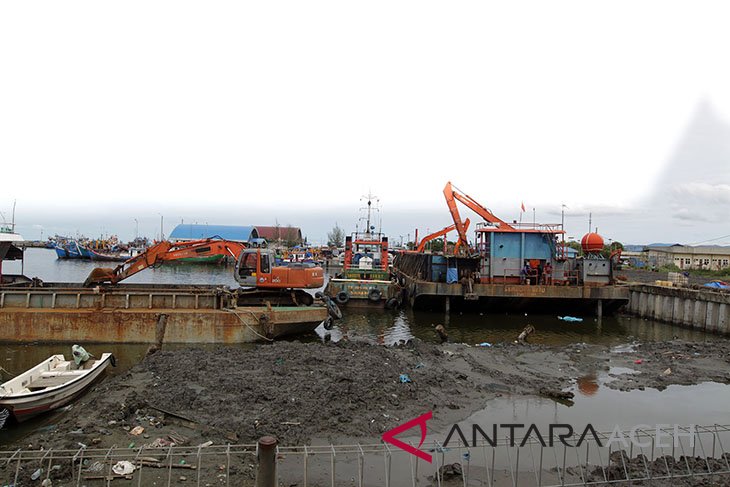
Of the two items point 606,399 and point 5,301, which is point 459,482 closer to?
point 606,399

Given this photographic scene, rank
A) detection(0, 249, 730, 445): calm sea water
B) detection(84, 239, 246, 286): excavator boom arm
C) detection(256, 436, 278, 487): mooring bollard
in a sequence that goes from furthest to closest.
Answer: detection(84, 239, 246, 286): excavator boom arm < detection(0, 249, 730, 445): calm sea water < detection(256, 436, 278, 487): mooring bollard

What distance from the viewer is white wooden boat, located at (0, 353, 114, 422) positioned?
9.28m

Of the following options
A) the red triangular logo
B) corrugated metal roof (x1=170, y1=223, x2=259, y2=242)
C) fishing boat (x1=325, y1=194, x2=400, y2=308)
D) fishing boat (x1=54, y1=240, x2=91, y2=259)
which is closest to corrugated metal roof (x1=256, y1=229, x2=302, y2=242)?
corrugated metal roof (x1=170, y1=223, x2=259, y2=242)

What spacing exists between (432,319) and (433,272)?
3.45 meters

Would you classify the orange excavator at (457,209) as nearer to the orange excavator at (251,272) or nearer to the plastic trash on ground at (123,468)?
the orange excavator at (251,272)

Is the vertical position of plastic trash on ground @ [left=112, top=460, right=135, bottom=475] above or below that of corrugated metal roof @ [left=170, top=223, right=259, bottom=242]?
below

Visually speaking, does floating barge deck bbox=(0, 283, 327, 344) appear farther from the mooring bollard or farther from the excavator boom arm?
the mooring bollard

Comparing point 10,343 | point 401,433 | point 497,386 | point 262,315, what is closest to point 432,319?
point 262,315

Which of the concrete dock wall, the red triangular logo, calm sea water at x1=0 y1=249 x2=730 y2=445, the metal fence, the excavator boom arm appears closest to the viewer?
the metal fence

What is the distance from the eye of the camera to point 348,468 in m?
7.50

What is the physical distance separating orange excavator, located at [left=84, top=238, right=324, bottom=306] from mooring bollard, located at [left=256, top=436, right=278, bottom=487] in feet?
→ 45.2

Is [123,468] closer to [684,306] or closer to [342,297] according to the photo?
[342,297]

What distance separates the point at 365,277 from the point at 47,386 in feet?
64.9

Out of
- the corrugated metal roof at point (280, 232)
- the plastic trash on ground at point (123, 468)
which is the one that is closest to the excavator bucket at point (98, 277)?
the plastic trash on ground at point (123, 468)
